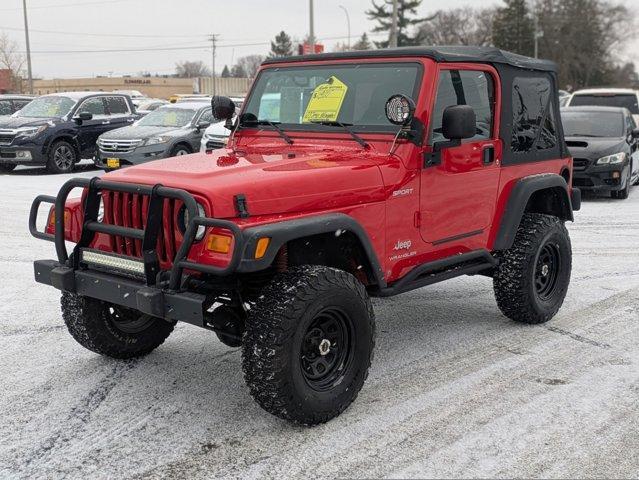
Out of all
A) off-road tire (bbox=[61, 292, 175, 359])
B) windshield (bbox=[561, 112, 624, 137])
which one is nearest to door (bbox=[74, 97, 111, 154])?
windshield (bbox=[561, 112, 624, 137])

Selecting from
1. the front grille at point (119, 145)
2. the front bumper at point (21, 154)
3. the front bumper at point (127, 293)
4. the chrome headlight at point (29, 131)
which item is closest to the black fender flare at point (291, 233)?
the front bumper at point (127, 293)

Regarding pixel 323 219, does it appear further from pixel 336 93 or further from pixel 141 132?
pixel 141 132

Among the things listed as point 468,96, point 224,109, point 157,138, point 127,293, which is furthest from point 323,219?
point 157,138

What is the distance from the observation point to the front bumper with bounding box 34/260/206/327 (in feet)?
11.8

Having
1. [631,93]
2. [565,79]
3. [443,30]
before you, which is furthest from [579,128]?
[443,30]

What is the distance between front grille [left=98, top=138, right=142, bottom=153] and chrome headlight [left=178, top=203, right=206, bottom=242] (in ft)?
36.3

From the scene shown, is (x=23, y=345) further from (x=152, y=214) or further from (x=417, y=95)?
(x=417, y=95)

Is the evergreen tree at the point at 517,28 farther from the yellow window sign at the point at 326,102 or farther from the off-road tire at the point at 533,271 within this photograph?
the yellow window sign at the point at 326,102

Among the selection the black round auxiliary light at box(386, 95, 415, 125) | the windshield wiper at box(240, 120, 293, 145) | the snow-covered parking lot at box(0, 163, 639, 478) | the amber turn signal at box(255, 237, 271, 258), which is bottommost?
the snow-covered parking lot at box(0, 163, 639, 478)

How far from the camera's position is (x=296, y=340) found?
369 cm

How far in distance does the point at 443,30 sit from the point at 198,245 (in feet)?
274

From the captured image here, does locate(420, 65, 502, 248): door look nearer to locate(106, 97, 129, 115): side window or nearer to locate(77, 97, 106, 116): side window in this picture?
locate(77, 97, 106, 116): side window

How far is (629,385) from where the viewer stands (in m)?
4.47

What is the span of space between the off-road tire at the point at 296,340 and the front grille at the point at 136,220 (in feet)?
1.81
